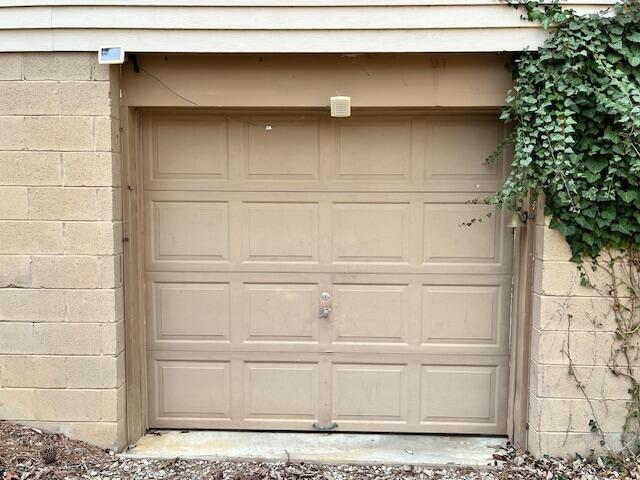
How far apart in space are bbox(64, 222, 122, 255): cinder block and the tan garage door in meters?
0.35

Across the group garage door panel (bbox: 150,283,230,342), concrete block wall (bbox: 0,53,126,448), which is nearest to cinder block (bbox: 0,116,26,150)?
concrete block wall (bbox: 0,53,126,448)

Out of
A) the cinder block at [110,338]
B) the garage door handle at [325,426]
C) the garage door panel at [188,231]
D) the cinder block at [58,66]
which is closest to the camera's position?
the cinder block at [58,66]

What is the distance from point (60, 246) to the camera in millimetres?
3383

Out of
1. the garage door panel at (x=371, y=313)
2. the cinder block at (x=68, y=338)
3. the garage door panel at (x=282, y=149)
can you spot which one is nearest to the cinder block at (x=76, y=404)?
the cinder block at (x=68, y=338)

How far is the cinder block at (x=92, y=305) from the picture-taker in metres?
3.40

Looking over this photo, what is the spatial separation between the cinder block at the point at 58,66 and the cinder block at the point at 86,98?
0.18 ft

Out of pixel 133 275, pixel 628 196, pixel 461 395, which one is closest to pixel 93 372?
pixel 133 275

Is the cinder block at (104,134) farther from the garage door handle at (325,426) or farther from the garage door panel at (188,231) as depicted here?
the garage door handle at (325,426)

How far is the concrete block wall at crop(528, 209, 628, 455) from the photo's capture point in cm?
328

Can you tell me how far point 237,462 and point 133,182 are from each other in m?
2.00

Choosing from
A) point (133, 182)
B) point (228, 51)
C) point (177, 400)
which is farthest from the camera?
point (177, 400)

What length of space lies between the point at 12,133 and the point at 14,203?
449 millimetres

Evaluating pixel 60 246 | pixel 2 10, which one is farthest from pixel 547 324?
pixel 2 10

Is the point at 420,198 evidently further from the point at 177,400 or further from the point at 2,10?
the point at 2,10
